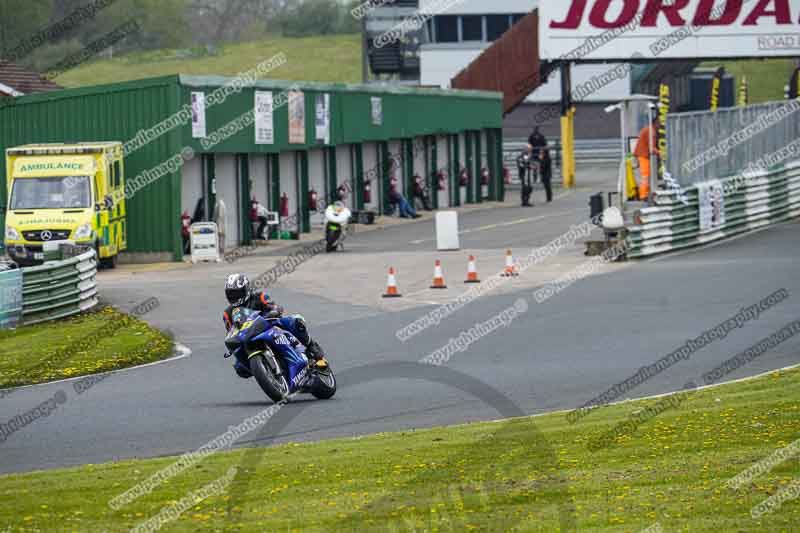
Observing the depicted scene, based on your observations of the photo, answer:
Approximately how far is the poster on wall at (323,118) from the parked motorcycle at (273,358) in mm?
27333

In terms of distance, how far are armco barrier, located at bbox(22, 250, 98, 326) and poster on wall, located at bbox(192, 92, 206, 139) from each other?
10.2m

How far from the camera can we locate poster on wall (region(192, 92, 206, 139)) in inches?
1350

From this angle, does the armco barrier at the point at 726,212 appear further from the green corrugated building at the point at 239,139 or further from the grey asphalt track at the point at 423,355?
the green corrugated building at the point at 239,139

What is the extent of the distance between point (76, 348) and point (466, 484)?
11.5m

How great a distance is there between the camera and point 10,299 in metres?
22.2

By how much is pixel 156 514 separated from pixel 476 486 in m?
2.08

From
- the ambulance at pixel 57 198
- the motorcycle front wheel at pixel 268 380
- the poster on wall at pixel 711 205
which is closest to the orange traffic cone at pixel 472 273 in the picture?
the poster on wall at pixel 711 205

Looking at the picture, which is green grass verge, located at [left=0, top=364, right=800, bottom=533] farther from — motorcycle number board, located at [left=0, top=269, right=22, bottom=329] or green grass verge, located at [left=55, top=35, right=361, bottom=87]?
green grass verge, located at [left=55, top=35, right=361, bottom=87]

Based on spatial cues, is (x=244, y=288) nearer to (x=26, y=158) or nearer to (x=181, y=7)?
(x=26, y=158)

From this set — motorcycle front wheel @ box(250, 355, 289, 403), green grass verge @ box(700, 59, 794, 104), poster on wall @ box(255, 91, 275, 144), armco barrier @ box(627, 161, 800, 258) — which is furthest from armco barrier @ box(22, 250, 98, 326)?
green grass verge @ box(700, 59, 794, 104)

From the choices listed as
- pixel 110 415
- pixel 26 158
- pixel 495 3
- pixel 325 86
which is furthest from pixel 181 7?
pixel 110 415

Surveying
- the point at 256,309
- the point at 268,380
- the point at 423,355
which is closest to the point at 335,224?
the point at 423,355

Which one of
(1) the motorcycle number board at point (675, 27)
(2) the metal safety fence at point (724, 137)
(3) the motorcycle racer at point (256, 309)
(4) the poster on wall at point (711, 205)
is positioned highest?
(1) the motorcycle number board at point (675, 27)

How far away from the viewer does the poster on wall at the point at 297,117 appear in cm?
4003
